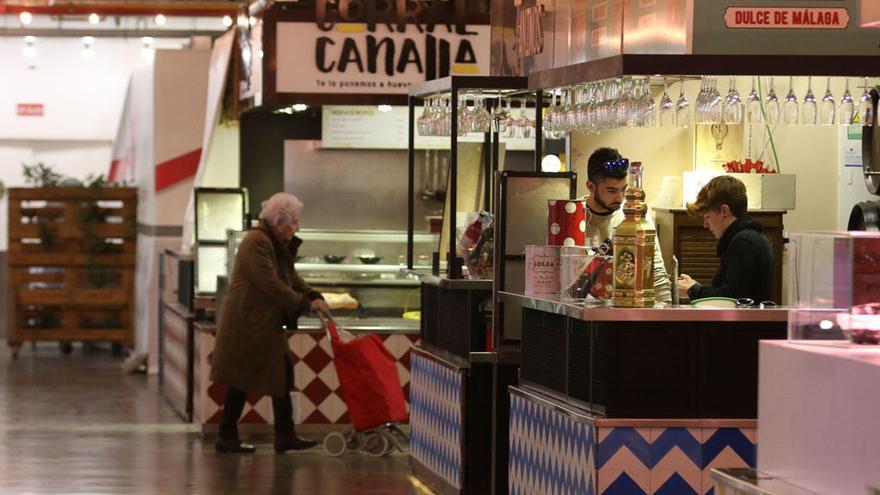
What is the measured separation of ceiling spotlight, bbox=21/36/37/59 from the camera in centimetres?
2038

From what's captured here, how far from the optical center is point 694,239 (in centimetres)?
930

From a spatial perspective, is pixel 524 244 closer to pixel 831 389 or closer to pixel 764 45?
pixel 764 45

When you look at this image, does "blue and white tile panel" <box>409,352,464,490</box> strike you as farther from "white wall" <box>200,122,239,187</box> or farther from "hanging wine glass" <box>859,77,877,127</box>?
"white wall" <box>200,122,239,187</box>

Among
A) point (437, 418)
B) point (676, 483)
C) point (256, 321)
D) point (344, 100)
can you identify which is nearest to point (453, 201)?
point (437, 418)

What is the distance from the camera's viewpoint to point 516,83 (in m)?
8.05

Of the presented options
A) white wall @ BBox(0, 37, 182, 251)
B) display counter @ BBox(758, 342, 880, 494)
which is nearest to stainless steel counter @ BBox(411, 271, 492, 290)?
display counter @ BBox(758, 342, 880, 494)

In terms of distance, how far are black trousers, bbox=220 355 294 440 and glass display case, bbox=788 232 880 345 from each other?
18.8 ft

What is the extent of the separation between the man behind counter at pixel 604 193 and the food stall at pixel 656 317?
16 centimetres

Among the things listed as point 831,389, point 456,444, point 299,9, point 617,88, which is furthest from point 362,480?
point 831,389

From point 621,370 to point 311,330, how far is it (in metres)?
4.88

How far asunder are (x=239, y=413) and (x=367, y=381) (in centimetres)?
108

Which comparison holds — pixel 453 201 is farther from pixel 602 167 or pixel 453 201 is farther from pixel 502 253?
pixel 602 167

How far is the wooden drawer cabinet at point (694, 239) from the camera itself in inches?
362

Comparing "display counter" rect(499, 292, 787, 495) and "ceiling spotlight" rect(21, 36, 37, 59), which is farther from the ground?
"ceiling spotlight" rect(21, 36, 37, 59)
